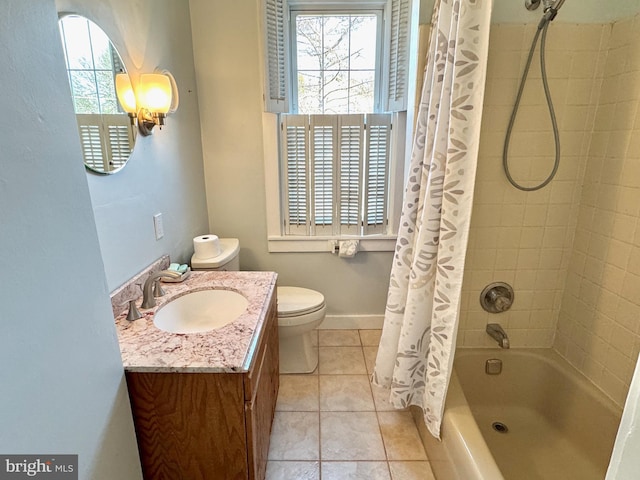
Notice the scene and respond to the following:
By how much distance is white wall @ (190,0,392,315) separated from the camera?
2148mm

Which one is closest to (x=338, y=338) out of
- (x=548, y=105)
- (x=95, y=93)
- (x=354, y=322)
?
(x=354, y=322)

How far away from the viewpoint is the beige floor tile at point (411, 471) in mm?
1507

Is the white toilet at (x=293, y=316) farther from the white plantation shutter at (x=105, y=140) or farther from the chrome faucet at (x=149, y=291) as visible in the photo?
the white plantation shutter at (x=105, y=140)

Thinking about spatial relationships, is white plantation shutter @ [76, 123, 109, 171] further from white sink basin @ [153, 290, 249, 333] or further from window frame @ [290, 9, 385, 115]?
window frame @ [290, 9, 385, 115]

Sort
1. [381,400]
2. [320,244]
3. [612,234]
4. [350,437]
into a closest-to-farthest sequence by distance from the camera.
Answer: [612,234] → [350,437] → [381,400] → [320,244]

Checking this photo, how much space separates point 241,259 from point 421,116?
1624 millimetres

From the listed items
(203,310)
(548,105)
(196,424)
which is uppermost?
(548,105)

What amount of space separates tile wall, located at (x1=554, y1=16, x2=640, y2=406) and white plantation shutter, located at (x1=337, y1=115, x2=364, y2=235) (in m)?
1.25

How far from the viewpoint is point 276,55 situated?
215cm

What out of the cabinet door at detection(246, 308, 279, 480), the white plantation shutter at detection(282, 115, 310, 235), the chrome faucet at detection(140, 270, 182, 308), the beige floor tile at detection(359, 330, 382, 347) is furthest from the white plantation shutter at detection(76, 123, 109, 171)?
the beige floor tile at detection(359, 330, 382, 347)

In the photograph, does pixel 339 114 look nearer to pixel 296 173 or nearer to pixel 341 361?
pixel 296 173

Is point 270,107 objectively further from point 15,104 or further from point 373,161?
point 15,104

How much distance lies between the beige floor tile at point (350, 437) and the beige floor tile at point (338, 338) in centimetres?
67

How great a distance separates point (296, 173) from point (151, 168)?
3.30ft
